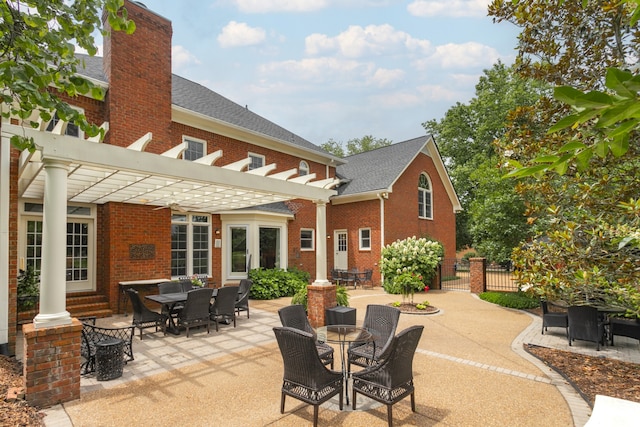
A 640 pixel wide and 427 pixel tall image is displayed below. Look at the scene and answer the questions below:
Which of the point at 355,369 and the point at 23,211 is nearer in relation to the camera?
the point at 355,369

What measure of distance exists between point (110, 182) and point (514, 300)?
1238 cm

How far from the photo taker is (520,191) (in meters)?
6.36

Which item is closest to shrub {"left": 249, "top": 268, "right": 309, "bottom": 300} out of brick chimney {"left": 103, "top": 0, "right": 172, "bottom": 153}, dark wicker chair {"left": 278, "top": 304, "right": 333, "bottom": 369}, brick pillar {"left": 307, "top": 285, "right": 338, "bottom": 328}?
brick pillar {"left": 307, "top": 285, "right": 338, "bottom": 328}

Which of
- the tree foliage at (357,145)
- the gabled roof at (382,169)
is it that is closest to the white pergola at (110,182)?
the gabled roof at (382,169)

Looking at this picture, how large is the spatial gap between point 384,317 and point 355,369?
1.00 m

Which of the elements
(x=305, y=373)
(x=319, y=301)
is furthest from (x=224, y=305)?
(x=305, y=373)

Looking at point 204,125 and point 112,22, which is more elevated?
point 204,125

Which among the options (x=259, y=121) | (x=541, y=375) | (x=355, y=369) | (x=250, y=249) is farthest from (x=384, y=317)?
(x=259, y=121)

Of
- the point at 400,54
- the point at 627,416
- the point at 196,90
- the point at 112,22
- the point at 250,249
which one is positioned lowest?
the point at 627,416

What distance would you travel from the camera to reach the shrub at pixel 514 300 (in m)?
12.0

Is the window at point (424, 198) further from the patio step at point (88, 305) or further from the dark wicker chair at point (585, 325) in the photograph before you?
the patio step at point (88, 305)

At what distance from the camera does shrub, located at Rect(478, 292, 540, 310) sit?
471 inches

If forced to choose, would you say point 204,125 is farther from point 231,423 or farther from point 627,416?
point 627,416

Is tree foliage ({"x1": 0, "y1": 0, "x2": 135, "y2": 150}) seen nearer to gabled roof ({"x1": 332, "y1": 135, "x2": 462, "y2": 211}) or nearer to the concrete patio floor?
the concrete patio floor
